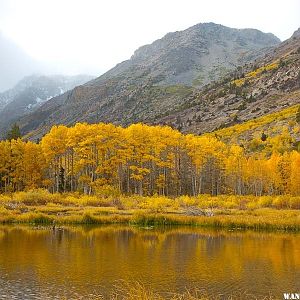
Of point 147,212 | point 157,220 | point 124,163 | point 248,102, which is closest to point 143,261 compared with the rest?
point 157,220

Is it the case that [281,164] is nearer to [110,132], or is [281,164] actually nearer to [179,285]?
[110,132]

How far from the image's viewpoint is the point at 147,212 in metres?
55.7

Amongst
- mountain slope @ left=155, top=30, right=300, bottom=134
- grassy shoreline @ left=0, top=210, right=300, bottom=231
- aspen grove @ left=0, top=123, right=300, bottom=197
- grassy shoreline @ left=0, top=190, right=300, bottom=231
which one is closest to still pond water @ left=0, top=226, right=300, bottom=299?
grassy shoreline @ left=0, top=210, right=300, bottom=231

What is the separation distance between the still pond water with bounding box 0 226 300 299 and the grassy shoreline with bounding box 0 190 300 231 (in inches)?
156

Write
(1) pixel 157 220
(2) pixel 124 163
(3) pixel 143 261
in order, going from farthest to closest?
1. (2) pixel 124 163
2. (1) pixel 157 220
3. (3) pixel 143 261

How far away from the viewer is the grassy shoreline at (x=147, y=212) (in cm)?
5078

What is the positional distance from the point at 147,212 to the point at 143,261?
24.0 meters

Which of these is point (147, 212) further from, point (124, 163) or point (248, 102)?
point (248, 102)

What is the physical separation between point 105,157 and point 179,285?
185 feet

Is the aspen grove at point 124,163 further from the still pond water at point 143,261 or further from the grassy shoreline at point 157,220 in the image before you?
the still pond water at point 143,261

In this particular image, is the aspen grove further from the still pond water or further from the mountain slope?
the mountain slope

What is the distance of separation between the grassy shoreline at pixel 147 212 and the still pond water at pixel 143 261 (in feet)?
13.0

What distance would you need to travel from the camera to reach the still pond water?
24562 millimetres

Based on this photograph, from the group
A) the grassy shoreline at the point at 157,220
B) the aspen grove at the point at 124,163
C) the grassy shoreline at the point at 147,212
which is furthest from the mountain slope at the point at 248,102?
the grassy shoreline at the point at 157,220
